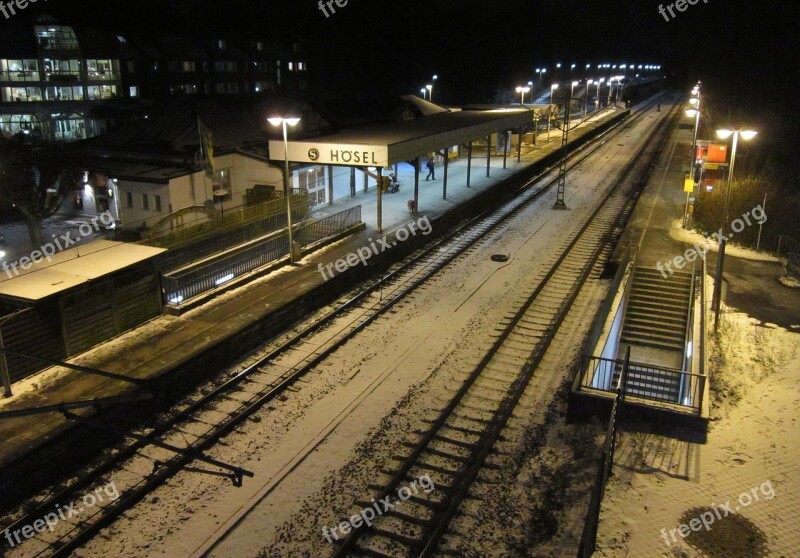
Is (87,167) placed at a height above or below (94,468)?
above

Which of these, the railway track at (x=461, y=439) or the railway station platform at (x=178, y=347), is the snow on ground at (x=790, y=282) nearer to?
the railway track at (x=461, y=439)

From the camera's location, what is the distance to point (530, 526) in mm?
8445

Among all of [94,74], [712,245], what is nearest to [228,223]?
[712,245]

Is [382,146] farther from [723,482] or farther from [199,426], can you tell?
[723,482]

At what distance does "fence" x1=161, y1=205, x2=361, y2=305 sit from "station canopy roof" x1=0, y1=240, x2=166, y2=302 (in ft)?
3.56

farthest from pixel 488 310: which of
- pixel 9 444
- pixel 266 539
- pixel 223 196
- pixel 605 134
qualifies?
pixel 605 134

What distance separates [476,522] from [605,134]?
53.4 metres

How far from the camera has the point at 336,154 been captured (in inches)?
848

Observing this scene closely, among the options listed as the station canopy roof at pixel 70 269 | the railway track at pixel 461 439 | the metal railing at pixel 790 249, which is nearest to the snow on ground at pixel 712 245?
the metal railing at pixel 790 249

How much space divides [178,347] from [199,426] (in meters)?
2.63

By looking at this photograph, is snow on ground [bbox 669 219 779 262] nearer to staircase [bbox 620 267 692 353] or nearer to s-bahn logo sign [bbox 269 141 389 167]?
staircase [bbox 620 267 692 353]

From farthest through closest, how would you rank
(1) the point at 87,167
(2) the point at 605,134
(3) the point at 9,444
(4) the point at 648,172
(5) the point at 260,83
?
(5) the point at 260,83 < (2) the point at 605,134 < (4) the point at 648,172 < (1) the point at 87,167 < (3) the point at 9,444

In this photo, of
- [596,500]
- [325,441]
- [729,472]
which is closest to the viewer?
[596,500]

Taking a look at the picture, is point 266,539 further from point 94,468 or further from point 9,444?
point 9,444
